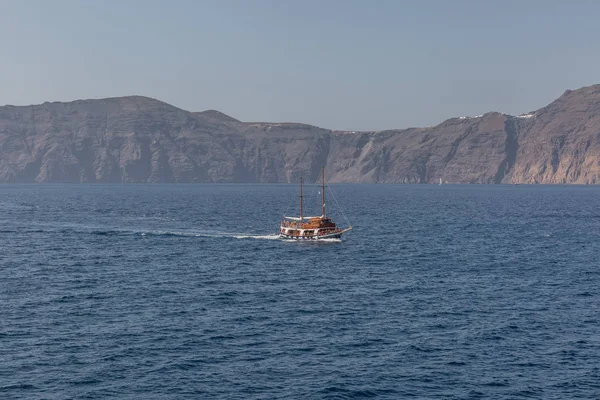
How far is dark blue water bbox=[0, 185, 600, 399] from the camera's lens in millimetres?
43844

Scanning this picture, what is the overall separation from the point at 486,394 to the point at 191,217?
130m

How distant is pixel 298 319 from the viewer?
5950 centimetres

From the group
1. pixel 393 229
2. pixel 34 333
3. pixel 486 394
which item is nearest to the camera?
pixel 486 394

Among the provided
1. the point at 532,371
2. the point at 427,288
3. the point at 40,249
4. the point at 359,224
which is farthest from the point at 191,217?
the point at 532,371

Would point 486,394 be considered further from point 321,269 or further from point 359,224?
point 359,224

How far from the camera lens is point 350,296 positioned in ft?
228

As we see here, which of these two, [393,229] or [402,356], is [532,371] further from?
[393,229]

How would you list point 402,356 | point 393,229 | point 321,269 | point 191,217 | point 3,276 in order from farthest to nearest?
point 191,217 < point 393,229 < point 321,269 < point 3,276 < point 402,356

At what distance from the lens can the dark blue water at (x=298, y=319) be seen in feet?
144

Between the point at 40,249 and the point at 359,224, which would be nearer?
the point at 40,249

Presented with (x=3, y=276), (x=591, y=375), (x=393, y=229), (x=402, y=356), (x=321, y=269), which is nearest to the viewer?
(x=591, y=375)

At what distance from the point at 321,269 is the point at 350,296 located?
733 inches

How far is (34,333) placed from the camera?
5388cm

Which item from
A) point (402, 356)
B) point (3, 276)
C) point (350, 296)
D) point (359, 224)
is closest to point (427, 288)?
point (350, 296)
